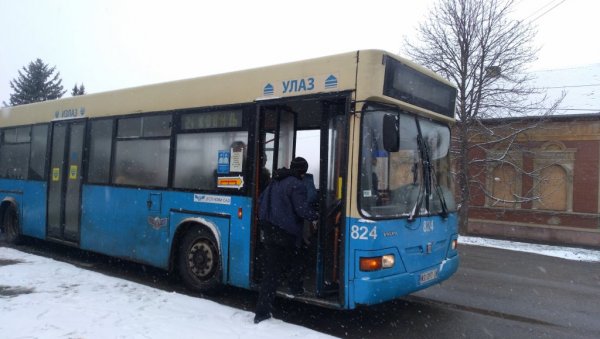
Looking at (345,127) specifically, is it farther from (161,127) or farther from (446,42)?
(446,42)

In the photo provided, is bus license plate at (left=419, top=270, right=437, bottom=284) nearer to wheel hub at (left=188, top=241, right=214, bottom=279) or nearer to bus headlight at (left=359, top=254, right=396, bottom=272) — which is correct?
bus headlight at (left=359, top=254, right=396, bottom=272)

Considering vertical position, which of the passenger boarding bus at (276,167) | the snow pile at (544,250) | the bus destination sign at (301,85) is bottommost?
the snow pile at (544,250)

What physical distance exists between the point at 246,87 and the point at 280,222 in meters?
2.00

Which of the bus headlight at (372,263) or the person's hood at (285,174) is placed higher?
the person's hood at (285,174)

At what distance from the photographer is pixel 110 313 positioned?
5484 mm

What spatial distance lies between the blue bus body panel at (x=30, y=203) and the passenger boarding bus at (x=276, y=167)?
1.14 meters

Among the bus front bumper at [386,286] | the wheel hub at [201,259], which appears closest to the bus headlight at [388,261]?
the bus front bumper at [386,286]

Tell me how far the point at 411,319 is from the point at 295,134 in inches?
110

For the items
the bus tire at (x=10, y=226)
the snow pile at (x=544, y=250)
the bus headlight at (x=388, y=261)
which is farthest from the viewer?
the snow pile at (x=544, y=250)

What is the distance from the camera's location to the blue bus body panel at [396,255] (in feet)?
16.4

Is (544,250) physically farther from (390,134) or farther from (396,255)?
(390,134)

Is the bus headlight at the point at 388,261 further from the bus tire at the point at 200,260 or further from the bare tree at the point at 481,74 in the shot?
the bare tree at the point at 481,74

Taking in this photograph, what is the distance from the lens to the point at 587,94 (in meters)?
21.5

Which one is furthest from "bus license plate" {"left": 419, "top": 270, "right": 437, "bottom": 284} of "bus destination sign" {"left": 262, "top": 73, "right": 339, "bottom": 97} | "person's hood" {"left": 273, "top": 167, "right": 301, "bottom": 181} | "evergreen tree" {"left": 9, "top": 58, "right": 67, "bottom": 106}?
"evergreen tree" {"left": 9, "top": 58, "right": 67, "bottom": 106}
